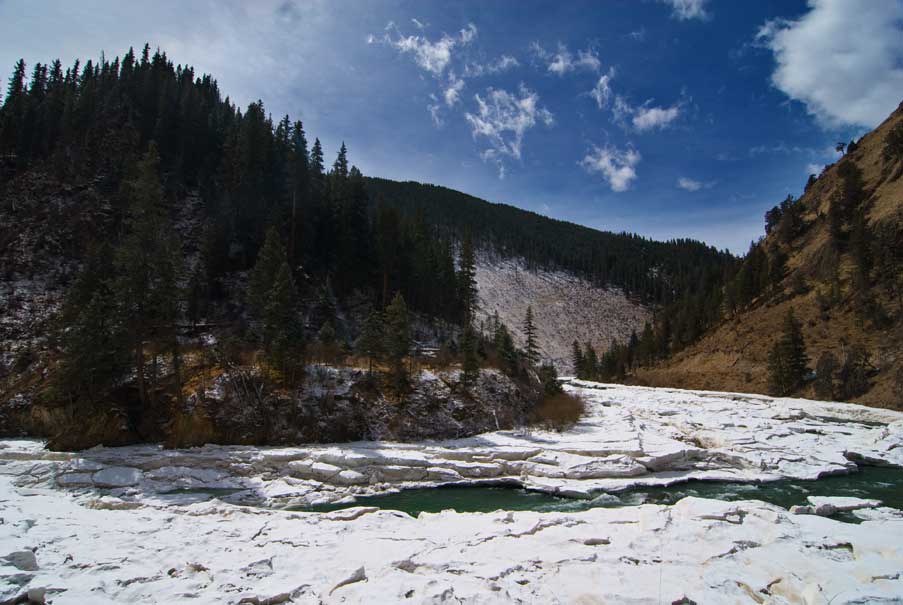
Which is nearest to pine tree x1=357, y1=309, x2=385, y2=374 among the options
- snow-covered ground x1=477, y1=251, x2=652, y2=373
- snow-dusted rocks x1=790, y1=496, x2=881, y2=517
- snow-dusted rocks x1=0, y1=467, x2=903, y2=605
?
snow-dusted rocks x1=0, y1=467, x2=903, y2=605

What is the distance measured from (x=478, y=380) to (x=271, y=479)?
1740 cm

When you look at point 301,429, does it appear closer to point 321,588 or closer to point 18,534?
point 18,534

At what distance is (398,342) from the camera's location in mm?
29766

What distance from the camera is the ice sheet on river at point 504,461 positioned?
59.7ft

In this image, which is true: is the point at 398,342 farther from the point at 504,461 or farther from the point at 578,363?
the point at 578,363

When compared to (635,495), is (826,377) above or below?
above

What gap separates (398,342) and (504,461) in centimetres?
1170

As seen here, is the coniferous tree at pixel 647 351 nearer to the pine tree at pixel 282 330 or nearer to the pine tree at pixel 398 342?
the pine tree at pixel 398 342

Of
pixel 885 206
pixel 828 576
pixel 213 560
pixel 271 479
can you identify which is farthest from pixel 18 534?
pixel 885 206

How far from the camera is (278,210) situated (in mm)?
48625

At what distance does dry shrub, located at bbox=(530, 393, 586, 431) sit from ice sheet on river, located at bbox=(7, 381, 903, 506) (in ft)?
6.97

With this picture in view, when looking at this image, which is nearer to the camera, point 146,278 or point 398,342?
point 146,278

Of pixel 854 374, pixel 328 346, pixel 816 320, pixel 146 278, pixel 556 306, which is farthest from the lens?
pixel 556 306

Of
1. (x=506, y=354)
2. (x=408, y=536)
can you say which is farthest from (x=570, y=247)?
(x=408, y=536)
